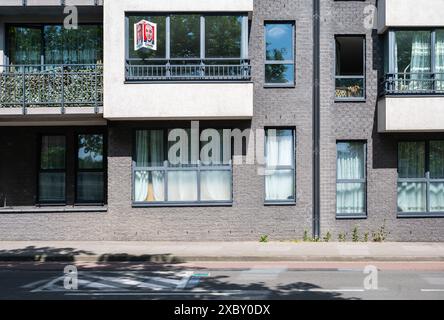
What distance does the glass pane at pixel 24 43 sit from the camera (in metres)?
18.7

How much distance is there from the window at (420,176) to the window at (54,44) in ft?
33.2

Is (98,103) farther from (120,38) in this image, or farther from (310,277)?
(310,277)

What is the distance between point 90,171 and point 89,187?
526 millimetres

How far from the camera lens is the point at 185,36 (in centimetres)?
1738

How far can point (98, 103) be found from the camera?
17.3m

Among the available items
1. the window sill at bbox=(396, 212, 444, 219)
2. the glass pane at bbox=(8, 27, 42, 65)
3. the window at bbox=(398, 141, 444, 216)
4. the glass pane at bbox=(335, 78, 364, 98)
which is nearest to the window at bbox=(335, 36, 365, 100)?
the glass pane at bbox=(335, 78, 364, 98)

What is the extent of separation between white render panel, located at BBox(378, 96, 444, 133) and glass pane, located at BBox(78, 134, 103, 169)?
358 inches

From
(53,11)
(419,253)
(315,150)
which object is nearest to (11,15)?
(53,11)

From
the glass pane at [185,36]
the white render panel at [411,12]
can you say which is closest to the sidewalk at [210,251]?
the glass pane at [185,36]

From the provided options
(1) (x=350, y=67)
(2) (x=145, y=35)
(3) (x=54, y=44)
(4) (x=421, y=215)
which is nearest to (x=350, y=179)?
(4) (x=421, y=215)

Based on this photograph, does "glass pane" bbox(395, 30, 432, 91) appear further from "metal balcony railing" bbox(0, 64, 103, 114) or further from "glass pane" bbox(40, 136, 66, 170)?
"glass pane" bbox(40, 136, 66, 170)

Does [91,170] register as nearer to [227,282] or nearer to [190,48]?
[190,48]
